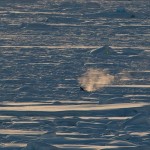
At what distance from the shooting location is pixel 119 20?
15.9 meters

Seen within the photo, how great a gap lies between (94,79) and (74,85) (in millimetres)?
475

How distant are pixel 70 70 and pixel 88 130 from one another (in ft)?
10.4

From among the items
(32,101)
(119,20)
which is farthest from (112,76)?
(119,20)

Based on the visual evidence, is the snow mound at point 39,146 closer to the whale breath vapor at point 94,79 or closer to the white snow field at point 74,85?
the white snow field at point 74,85

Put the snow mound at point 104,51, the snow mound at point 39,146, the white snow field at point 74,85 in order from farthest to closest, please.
Answer: the snow mound at point 104,51
the white snow field at point 74,85
the snow mound at point 39,146

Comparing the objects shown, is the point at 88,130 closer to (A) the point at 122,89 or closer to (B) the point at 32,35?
(A) the point at 122,89

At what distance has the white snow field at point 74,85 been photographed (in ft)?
16.5

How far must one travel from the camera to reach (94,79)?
7.78 meters

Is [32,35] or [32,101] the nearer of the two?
[32,101]

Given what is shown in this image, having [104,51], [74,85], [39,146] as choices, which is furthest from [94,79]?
[39,146]

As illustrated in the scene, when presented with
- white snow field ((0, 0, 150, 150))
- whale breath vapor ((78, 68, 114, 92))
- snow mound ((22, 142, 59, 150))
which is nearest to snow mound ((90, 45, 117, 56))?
white snow field ((0, 0, 150, 150))

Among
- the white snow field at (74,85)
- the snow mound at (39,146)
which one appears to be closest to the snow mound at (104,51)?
the white snow field at (74,85)

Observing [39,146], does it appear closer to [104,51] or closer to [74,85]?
[74,85]

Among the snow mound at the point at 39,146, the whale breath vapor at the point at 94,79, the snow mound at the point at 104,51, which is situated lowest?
the snow mound at the point at 104,51
